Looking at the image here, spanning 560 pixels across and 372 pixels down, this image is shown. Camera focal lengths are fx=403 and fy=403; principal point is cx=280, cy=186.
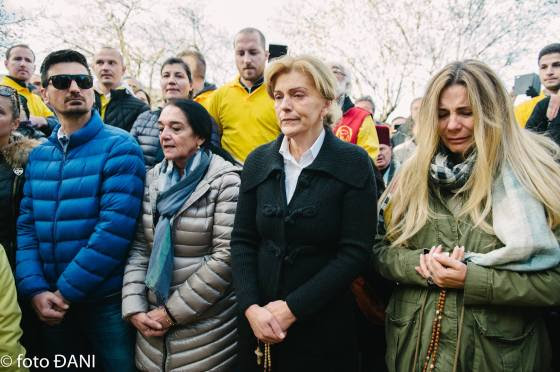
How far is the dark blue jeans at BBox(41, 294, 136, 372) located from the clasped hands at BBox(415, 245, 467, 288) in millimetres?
2010

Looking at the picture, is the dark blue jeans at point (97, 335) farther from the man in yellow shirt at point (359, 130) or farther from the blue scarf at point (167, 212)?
the man in yellow shirt at point (359, 130)

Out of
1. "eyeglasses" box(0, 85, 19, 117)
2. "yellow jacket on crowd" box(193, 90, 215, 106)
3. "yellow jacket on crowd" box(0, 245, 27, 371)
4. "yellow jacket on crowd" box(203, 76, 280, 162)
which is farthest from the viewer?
"yellow jacket on crowd" box(193, 90, 215, 106)

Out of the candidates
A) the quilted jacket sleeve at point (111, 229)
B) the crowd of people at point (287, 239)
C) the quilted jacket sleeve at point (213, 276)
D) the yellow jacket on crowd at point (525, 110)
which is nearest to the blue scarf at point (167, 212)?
the crowd of people at point (287, 239)

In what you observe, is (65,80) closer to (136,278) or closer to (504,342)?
(136,278)

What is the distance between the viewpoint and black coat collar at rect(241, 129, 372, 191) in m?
2.13

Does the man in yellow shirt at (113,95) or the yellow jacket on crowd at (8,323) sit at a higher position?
the man in yellow shirt at (113,95)

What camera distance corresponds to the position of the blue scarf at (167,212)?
2461 millimetres

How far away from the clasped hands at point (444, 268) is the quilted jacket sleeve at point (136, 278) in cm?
172

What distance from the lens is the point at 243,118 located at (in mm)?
4078

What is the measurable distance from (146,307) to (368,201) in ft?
5.12

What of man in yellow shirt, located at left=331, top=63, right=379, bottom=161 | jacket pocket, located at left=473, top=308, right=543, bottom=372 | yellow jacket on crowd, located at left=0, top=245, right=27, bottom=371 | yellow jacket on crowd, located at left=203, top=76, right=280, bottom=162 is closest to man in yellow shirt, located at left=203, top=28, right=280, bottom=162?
yellow jacket on crowd, located at left=203, top=76, right=280, bottom=162

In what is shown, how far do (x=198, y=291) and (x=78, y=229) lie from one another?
0.95 m

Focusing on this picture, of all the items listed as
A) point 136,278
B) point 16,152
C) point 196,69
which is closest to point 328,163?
point 136,278

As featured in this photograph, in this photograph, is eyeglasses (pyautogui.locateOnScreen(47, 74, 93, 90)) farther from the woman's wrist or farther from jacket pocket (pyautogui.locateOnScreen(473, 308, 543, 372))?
jacket pocket (pyautogui.locateOnScreen(473, 308, 543, 372))
